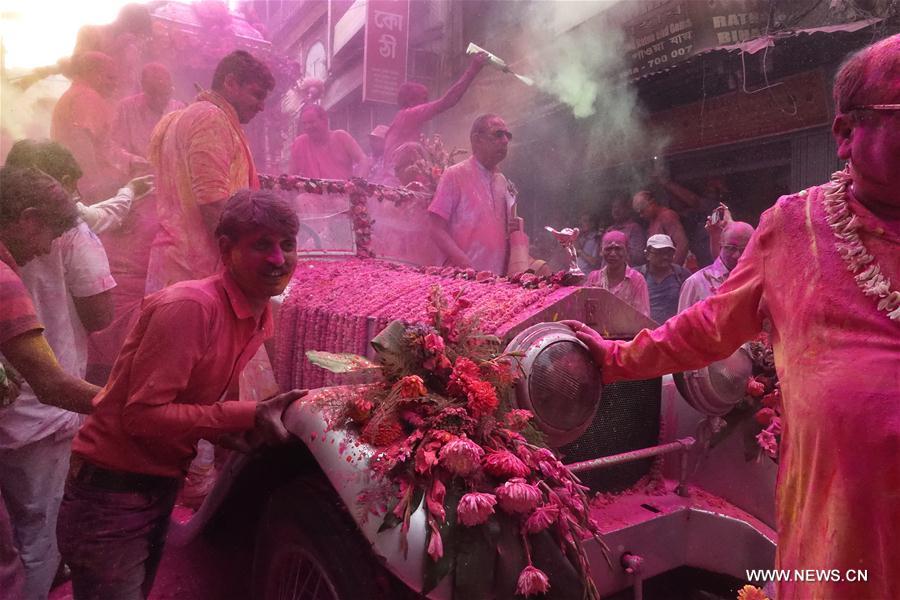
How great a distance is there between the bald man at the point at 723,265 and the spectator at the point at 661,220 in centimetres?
172

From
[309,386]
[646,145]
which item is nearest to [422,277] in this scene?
[309,386]

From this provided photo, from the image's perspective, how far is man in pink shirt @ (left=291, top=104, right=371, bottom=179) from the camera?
6273mm

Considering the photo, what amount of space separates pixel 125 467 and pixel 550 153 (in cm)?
804

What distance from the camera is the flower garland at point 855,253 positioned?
1169mm

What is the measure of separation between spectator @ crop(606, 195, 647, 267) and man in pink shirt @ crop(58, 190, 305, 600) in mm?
4711

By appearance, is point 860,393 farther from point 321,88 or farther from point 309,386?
point 321,88

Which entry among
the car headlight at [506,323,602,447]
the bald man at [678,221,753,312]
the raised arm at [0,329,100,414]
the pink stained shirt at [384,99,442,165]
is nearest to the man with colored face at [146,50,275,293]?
the raised arm at [0,329,100,414]

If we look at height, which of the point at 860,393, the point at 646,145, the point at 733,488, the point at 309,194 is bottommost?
the point at 733,488

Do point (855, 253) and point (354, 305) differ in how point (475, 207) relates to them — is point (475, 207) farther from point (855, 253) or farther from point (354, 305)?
point (855, 253)

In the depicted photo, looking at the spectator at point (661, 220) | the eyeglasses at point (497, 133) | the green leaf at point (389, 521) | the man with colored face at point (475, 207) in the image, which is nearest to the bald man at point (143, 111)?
the man with colored face at point (475, 207)

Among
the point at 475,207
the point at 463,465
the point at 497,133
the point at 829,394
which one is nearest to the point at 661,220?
the point at 497,133

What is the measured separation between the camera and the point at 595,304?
87.9 inches

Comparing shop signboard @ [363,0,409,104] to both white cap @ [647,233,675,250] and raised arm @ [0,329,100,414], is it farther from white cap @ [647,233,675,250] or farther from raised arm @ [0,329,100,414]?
raised arm @ [0,329,100,414]

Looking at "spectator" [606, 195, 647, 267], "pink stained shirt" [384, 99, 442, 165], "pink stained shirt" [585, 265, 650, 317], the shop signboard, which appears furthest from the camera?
the shop signboard
